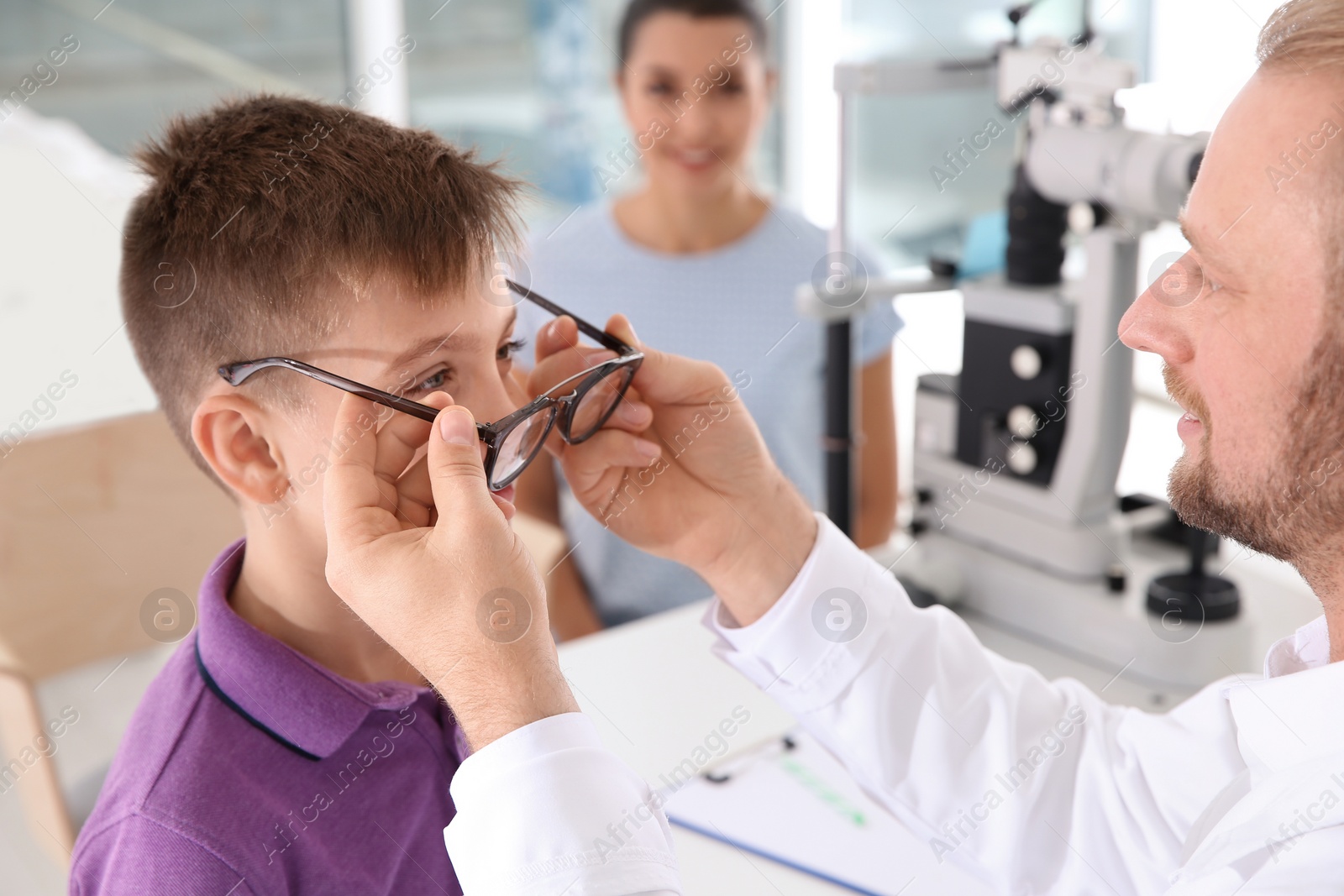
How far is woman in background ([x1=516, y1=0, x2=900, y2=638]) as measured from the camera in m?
2.07

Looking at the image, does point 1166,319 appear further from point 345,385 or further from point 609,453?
point 345,385

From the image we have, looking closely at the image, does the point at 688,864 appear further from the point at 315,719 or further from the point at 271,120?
the point at 271,120

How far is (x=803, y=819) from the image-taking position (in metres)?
1.23

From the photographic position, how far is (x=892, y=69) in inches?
62.4

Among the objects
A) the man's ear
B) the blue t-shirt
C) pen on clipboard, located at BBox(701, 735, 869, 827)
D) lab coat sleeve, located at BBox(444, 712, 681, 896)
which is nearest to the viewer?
lab coat sleeve, located at BBox(444, 712, 681, 896)

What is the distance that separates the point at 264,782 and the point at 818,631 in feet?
1.78

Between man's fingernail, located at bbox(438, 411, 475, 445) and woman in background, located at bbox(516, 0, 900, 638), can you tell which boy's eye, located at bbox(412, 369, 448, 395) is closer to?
man's fingernail, located at bbox(438, 411, 475, 445)

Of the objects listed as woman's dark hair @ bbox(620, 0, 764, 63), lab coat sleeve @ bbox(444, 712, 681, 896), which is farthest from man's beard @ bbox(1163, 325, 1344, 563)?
woman's dark hair @ bbox(620, 0, 764, 63)

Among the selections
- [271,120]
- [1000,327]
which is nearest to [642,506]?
[271,120]

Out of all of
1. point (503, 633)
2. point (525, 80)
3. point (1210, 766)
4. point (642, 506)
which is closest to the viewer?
point (503, 633)

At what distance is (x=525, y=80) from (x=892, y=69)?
3024 millimetres

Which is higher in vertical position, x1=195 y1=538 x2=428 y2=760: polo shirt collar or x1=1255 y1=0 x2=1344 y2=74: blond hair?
x1=1255 y1=0 x2=1344 y2=74: blond hair

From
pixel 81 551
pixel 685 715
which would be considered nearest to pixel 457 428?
pixel 685 715

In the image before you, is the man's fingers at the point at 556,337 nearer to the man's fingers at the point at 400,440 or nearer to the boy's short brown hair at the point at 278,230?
the boy's short brown hair at the point at 278,230
